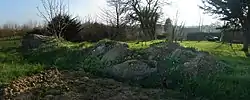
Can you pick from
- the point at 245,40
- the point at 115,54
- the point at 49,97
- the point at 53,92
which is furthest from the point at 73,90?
the point at 245,40

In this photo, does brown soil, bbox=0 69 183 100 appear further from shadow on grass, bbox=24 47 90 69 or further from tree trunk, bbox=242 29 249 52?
tree trunk, bbox=242 29 249 52

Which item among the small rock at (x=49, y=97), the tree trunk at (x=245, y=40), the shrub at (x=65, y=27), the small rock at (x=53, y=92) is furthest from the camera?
the shrub at (x=65, y=27)

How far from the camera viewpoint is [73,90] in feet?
23.0

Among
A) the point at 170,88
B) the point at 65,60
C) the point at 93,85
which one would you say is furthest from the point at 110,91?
the point at 65,60

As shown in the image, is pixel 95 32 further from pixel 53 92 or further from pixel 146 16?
pixel 53 92

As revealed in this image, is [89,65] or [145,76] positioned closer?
[145,76]

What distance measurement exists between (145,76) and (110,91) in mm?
1338

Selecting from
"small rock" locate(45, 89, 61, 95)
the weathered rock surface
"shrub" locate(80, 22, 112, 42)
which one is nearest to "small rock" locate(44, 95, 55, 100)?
"small rock" locate(45, 89, 61, 95)

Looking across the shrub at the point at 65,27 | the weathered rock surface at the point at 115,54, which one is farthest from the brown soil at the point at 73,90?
the shrub at the point at 65,27

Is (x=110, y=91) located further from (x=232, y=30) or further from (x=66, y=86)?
(x=232, y=30)

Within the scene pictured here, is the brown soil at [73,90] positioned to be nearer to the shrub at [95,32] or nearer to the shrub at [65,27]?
the shrub at [65,27]

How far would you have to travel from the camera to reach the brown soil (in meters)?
6.57

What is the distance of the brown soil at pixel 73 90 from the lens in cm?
657

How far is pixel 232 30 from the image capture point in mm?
19406
